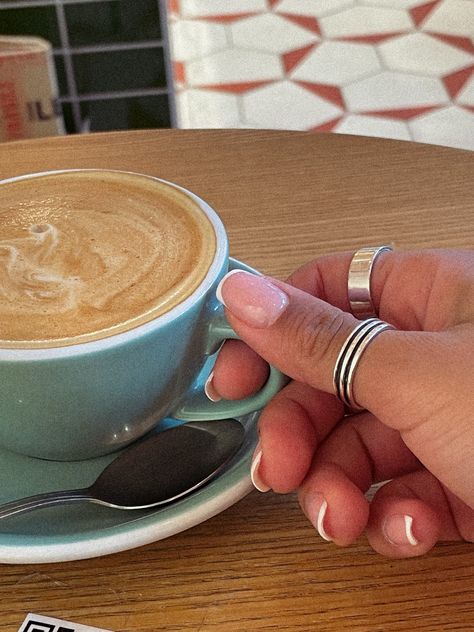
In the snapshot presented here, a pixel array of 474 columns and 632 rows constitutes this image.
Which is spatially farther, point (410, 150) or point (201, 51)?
point (201, 51)

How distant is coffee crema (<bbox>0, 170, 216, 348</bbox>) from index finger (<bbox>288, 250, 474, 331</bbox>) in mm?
96

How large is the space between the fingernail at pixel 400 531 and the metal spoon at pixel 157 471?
9 cm

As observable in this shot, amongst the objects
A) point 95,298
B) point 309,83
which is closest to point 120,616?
point 95,298

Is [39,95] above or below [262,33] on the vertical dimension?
above

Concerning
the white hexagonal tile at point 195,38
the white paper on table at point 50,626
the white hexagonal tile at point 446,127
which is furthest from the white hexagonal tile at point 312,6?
the white paper on table at point 50,626

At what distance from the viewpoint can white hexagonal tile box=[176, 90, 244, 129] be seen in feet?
6.59

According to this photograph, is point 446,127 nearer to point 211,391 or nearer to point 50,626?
point 211,391

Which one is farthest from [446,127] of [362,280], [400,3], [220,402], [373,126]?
[220,402]

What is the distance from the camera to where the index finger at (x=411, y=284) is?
0.47 meters

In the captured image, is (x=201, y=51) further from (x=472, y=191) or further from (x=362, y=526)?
(x=362, y=526)

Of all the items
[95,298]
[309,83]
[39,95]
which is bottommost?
[309,83]

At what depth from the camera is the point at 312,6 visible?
2.59 metres

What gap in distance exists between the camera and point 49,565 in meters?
0.40

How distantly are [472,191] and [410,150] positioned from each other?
9cm
